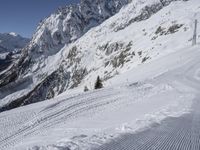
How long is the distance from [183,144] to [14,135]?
22.2 ft

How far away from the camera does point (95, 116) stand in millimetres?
13281

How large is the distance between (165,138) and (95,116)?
506 centimetres

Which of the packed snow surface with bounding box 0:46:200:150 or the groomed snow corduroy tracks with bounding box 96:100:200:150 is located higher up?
the packed snow surface with bounding box 0:46:200:150

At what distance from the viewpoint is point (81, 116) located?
13.7m

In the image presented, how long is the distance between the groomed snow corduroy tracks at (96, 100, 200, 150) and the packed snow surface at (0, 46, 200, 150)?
0.36 meters

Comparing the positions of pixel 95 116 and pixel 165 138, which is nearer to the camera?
pixel 165 138

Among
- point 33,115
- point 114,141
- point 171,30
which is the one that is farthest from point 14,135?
point 171,30

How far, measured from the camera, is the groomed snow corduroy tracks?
7.72 metres

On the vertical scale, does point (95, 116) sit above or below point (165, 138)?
above

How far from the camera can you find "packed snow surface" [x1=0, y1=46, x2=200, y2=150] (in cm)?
931

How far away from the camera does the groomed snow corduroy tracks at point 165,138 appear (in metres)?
7.72

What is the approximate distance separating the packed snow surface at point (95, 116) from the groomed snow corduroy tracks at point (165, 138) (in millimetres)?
359

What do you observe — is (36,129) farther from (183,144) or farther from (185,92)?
(185,92)

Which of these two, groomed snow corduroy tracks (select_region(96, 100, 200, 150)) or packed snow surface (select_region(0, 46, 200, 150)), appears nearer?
groomed snow corduroy tracks (select_region(96, 100, 200, 150))
